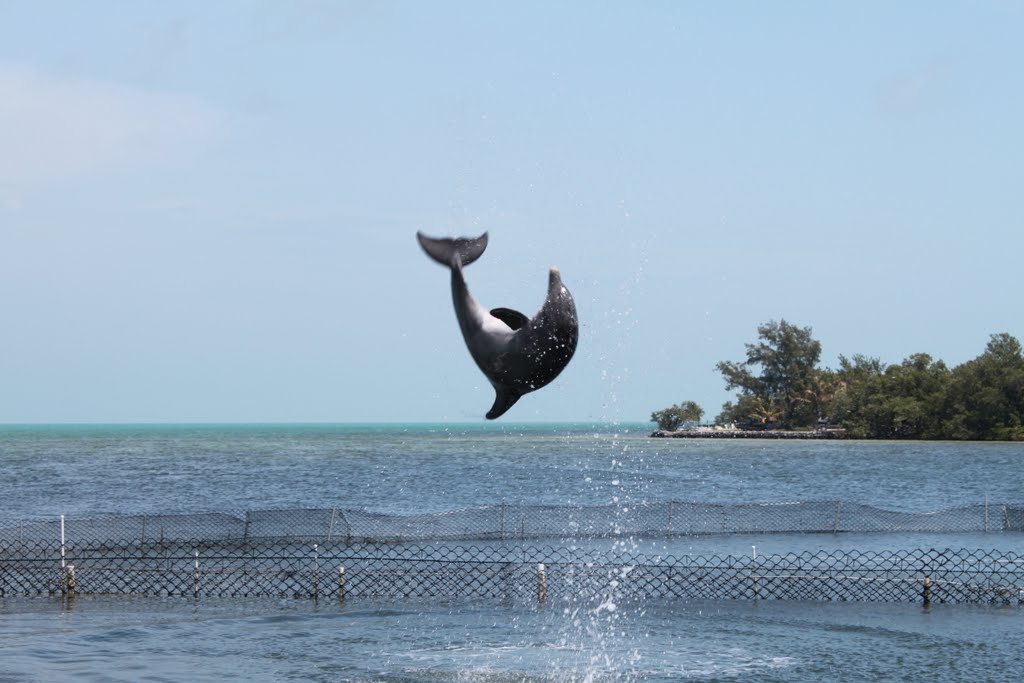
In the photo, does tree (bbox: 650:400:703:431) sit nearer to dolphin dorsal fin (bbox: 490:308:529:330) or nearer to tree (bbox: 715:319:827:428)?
tree (bbox: 715:319:827:428)

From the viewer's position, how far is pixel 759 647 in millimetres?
21828

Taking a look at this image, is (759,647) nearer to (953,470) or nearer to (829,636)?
(829,636)

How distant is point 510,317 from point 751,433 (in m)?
158

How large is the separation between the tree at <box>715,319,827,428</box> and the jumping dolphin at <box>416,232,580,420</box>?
149284mm

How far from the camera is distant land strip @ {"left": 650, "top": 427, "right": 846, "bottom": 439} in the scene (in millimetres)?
153500

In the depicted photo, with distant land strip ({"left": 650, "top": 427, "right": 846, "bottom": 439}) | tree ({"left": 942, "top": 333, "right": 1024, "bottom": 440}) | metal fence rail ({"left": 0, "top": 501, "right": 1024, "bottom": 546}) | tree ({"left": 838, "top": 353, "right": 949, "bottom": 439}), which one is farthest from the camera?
distant land strip ({"left": 650, "top": 427, "right": 846, "bottom": 439})

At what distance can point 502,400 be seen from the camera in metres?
8.99

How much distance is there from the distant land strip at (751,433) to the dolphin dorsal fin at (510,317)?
490 feet

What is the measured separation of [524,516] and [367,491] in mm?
33584

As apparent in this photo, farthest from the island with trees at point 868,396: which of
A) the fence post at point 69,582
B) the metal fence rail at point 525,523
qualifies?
the fence post at point 69,582

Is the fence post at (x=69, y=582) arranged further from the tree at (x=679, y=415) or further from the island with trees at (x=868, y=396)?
the tree at (x=679, y=415)

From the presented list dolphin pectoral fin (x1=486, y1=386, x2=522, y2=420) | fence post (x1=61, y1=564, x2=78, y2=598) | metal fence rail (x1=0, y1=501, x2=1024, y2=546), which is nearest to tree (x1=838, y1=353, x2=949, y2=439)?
metal fence rail (x1=0, y1=501, x2=1024, y2=546)

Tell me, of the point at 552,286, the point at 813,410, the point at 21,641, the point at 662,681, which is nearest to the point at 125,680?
the point at 21,641

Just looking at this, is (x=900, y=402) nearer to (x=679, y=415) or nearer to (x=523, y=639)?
(x=679, y=415)
